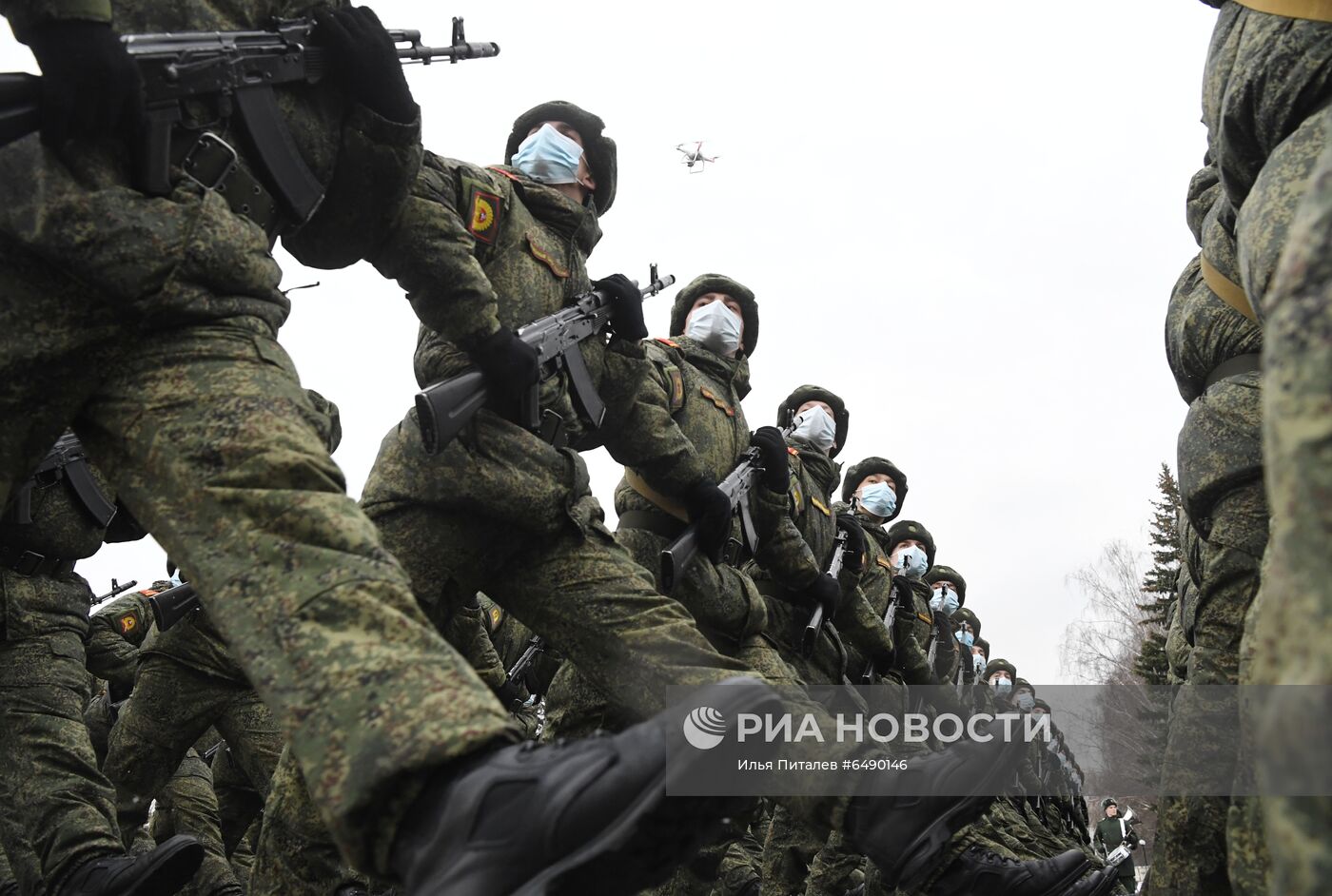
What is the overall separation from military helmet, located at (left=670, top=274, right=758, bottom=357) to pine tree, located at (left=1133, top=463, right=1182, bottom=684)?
15.3m

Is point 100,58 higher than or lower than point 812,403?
lower

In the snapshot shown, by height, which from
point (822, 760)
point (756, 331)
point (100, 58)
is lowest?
point (822, 760)

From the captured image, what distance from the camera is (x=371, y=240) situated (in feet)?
11.3

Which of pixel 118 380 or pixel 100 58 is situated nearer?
pixel 100 58

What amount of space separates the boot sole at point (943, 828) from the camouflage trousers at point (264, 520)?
2126mm

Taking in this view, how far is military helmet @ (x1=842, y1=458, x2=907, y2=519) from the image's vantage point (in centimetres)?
1334

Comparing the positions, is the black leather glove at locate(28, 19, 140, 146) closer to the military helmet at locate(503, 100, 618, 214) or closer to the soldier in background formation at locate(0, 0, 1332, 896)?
the soldier in background formation at locate(0, 0, 1332, 896)

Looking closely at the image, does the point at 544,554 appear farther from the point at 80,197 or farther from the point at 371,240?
the point at 80,197

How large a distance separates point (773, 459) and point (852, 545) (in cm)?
302

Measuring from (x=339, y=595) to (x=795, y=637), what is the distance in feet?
19.1

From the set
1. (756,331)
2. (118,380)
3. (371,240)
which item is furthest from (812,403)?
(118,380)

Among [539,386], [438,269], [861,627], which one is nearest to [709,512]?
[539,386]

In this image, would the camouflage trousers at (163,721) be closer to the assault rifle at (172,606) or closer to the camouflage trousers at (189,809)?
the assault rifle at (172,606)

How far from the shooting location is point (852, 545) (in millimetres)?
9461
